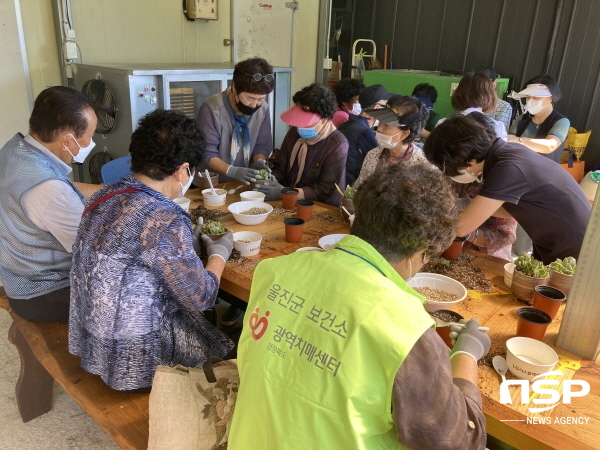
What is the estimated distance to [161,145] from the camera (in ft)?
5.22

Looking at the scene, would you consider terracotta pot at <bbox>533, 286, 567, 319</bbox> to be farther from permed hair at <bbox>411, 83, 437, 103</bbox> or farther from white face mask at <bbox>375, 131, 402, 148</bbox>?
permed hair at <bbox>411, 83, 437, 103</bbox>

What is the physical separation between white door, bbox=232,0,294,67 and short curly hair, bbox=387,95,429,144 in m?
2.91

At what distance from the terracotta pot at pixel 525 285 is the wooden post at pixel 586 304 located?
10.5 inches

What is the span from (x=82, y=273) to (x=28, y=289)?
62 centimetres

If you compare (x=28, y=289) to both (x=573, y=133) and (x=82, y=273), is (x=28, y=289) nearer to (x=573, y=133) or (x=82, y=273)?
(x=82, y=273)

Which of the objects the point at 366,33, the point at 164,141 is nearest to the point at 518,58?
the point at 366,33

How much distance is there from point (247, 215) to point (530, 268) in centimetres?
125

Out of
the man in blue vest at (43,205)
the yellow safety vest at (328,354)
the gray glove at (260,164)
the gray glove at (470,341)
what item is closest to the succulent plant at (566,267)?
the gray glove at (470,341)

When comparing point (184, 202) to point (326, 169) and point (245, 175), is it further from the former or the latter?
point (326, 169)

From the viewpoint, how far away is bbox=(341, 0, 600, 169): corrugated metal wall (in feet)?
17.6

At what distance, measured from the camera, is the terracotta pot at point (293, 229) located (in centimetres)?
209

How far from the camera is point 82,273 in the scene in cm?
150

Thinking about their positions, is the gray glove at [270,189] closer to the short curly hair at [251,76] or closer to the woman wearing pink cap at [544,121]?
the short curly hair at [251,76]

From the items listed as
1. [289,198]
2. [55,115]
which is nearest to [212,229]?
[289,198]
